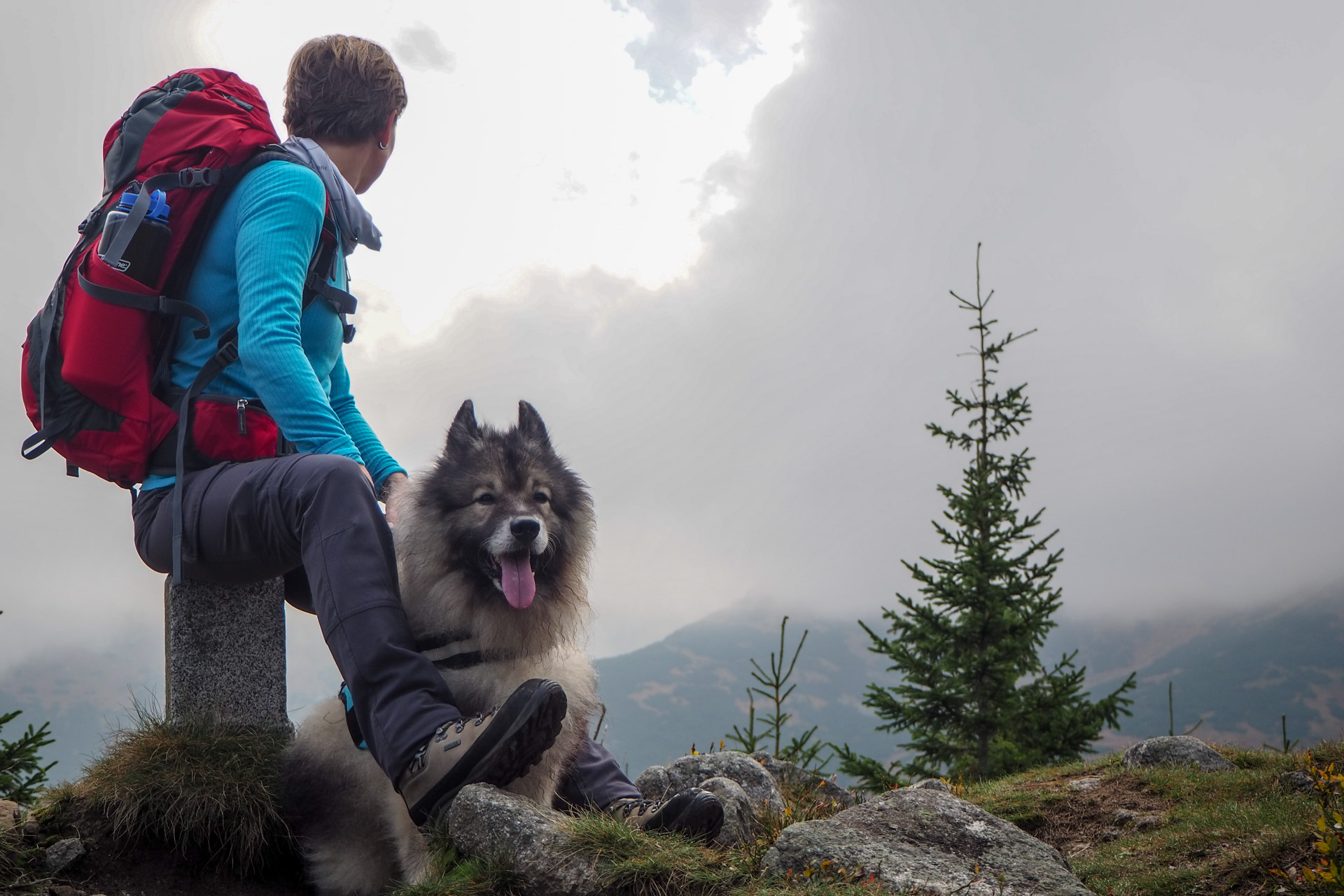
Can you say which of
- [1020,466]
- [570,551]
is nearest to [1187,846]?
[570,551]

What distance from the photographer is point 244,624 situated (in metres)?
4.11

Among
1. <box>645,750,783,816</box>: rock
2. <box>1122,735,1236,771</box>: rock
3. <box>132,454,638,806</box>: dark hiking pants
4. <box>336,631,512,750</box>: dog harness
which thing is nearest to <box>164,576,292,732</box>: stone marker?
<box>132,454,638,806</box>: dark hiking pants

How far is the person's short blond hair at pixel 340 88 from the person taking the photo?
153 inches

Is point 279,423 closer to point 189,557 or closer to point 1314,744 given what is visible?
point 189,557

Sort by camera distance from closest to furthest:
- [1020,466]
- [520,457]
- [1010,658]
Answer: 1. [520,457]
2. [1010,658]
3. [1020,466]

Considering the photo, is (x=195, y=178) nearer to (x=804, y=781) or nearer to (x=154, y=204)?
(x=154, y=204)

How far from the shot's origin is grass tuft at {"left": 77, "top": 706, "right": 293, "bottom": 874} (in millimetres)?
3580

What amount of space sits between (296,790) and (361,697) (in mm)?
1066

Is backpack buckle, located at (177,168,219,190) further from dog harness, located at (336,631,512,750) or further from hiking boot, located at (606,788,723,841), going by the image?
hiking boot, located at (606,788,723,841)

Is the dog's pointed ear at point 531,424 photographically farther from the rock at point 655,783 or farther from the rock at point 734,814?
the rock at point 655,783

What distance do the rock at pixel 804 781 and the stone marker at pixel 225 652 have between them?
2.97 meters

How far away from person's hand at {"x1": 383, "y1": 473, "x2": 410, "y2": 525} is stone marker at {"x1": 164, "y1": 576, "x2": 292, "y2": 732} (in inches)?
30.3

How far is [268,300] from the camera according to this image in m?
3.22

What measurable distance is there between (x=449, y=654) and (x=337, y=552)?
2.13 ft
